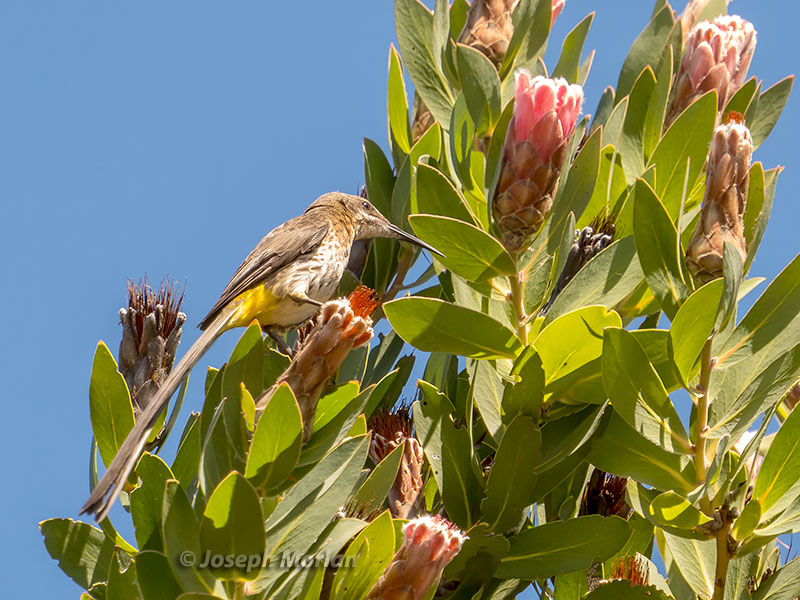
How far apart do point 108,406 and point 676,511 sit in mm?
1733

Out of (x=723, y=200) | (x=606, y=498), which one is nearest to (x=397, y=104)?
(x=723, y=200)

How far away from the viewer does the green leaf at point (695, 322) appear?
2.50 meters

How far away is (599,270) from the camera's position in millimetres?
2869

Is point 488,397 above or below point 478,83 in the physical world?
below

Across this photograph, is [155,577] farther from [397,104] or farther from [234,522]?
[397,104]

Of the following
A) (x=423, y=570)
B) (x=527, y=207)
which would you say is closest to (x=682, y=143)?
(x=527, y=207)

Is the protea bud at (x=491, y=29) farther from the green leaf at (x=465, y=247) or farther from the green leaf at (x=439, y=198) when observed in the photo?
the green leaf at (x=465, y=247)

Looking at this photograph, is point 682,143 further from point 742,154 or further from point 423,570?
point 423,570

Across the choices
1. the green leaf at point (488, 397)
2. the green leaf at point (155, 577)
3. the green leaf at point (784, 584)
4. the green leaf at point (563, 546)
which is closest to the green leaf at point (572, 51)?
the green leaf at point (488, 397)

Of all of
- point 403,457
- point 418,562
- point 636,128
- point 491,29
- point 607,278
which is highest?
point 491,29

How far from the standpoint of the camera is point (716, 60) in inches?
139

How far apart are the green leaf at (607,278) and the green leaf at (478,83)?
2.20ft

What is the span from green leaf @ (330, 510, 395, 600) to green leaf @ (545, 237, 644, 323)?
0.86 m

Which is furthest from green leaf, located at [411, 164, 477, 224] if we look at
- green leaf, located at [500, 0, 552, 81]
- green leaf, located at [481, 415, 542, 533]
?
green leaf, located at [500, 0, 552, 81]
